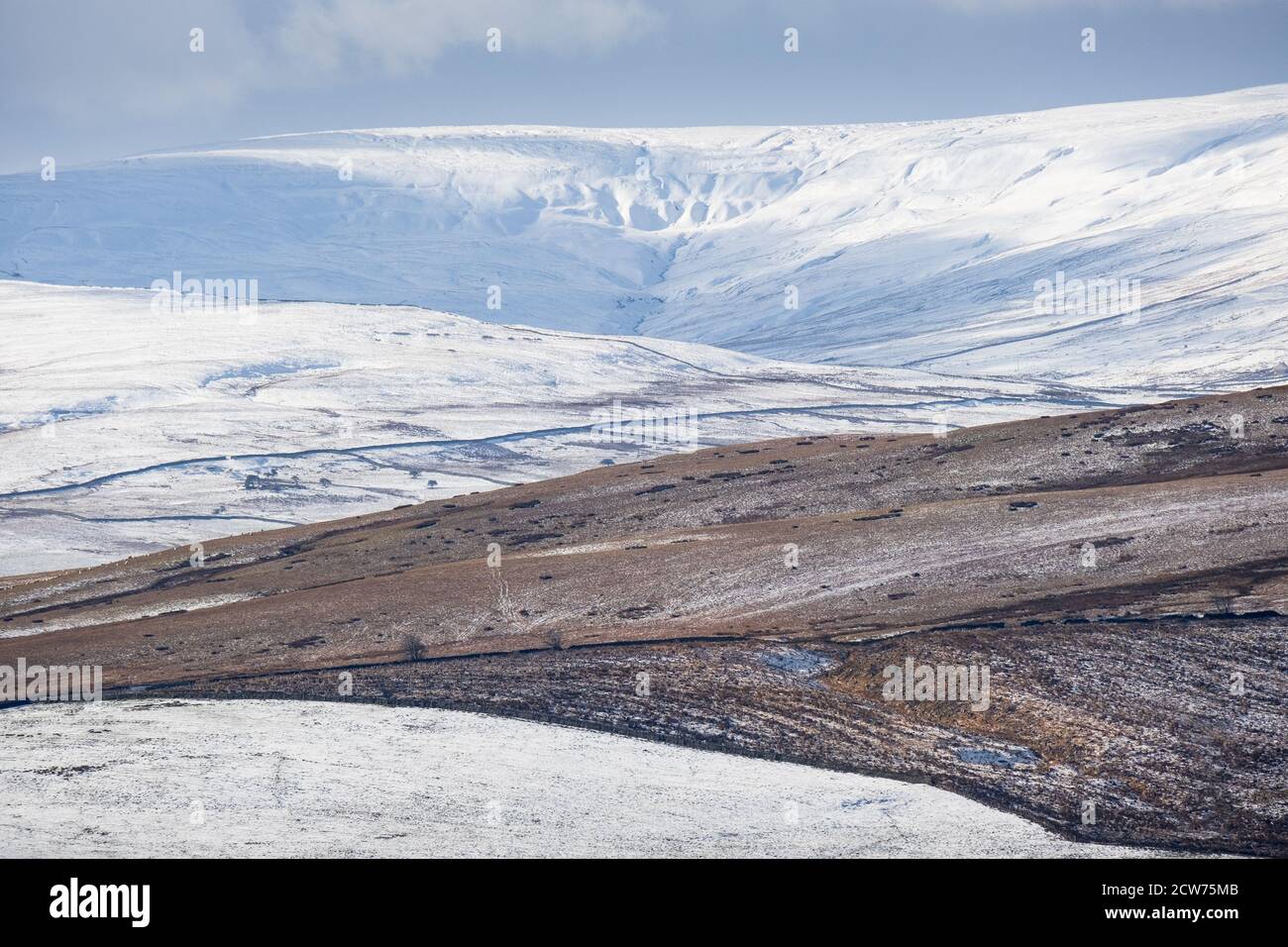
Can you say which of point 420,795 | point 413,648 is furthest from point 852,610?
point 420,795

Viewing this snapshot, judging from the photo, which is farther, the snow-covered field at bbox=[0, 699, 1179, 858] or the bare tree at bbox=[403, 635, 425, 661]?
the bare tree at bbox=[403, 635, 425, 661]

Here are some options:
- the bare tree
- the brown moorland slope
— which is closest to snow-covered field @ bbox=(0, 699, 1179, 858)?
the brown moorland slope

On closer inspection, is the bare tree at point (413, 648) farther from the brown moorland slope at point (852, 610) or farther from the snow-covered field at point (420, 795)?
the snow-covered field at point (420, 795)

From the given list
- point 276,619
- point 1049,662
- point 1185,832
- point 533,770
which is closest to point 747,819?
point 533,770

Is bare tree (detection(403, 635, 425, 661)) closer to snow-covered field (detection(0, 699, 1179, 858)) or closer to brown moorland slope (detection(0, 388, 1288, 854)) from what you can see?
Result: brown moorland slope (detection(0, 388, 1288, 854))

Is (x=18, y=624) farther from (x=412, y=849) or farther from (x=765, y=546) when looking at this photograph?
(x=412, y=849)

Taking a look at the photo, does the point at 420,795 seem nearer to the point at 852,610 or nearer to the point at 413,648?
the point at 413,648

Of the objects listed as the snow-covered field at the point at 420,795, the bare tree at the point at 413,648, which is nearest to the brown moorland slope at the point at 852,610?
the bare tree at the point at 413,648
